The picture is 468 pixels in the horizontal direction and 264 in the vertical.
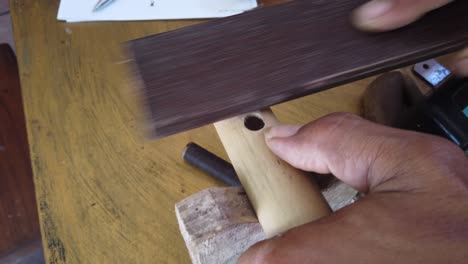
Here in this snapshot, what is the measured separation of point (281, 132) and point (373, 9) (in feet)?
0.67

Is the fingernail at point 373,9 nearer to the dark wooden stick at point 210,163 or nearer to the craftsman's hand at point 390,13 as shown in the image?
the craftsman's hand at point 390,13

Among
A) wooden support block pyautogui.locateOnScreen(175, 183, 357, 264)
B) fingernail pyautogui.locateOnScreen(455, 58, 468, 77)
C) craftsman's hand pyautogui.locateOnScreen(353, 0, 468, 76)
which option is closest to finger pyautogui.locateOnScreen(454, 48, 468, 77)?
fingernail pyautogui.locateOnScreen(455, 58, 468, 77)

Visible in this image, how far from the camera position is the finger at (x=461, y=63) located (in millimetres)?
553

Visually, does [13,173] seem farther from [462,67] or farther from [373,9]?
[462,67]

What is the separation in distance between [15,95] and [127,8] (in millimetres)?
382

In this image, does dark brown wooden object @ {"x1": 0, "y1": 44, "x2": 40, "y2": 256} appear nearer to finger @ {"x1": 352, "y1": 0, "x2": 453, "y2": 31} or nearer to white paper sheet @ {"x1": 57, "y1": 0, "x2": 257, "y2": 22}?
white paper sheet @ {"x1": 57, "y1": 0, "x2": 257, "y2": 22}

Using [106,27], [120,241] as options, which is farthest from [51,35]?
[120,241]

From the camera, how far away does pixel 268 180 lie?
44cm

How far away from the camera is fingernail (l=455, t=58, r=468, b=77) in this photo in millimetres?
573

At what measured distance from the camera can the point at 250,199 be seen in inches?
17.6

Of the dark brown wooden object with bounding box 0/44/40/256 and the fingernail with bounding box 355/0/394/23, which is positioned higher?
the fingernail with bounding box 355/0/394/23

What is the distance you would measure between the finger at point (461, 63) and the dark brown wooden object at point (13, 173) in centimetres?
91

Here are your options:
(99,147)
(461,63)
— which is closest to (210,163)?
(99,147)

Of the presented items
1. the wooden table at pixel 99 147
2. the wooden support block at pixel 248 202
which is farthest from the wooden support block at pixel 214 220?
the wooden table at pixel 99 147
